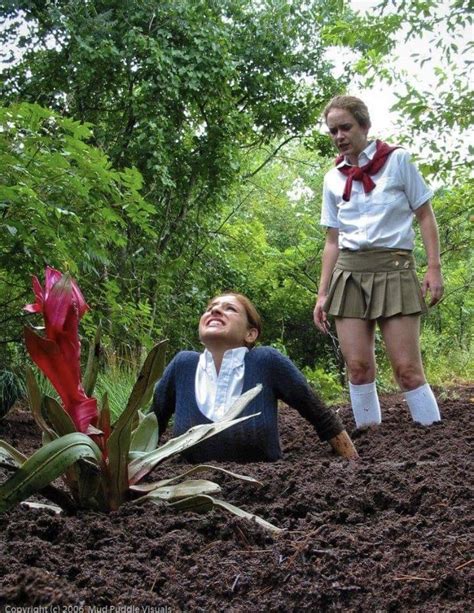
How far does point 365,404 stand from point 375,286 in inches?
26.4

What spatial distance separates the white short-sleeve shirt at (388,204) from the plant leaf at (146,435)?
1814mm

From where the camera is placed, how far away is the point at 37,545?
60.3 inches

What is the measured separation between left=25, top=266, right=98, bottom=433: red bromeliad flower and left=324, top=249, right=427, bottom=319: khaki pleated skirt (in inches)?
81.6

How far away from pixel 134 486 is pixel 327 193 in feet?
7.61

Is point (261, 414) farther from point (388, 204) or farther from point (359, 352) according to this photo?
point (388, 204)

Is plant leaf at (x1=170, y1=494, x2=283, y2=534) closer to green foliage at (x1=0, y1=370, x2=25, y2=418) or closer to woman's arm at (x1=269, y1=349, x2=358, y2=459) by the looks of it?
woman's arm at (x1=269, y1=349, x2=358, y2=459)

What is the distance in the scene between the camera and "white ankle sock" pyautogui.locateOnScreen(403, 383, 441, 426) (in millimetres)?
3668

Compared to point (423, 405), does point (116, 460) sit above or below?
above

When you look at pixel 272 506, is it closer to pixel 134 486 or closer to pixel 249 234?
pixel 134 486

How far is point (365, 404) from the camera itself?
386cm

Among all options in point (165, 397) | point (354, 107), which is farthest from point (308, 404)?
point (354, 107)

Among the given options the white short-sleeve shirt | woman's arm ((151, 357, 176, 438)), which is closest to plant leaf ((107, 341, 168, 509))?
woman's arm ((151, 357, 176, 438))

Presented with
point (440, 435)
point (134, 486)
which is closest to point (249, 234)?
point (440, 435)

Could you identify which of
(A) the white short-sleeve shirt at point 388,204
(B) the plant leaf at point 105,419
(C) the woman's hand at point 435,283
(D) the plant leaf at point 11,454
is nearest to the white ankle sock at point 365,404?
(C) the woman's hand at point 435,283
